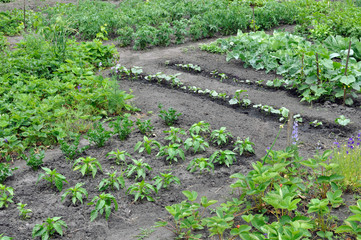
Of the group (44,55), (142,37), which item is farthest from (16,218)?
(142,37)

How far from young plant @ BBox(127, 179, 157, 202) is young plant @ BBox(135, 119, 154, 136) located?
1368mm

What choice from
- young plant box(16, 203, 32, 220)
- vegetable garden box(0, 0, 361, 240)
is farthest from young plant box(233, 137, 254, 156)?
young plant box(16, 203, 32, 220)

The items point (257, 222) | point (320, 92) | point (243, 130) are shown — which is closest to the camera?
point (257, 222)

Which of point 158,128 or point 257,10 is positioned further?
point 257,10

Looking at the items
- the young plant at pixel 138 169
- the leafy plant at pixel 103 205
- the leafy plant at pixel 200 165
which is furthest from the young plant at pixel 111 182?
the leafy plant at pixel 200 165

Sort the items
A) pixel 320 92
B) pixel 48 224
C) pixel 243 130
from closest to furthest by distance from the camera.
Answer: pixel 48 224 → pixel 243 130 → pixel 320 92

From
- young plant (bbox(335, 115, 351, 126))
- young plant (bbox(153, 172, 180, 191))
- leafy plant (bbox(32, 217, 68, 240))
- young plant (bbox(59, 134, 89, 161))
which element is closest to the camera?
leafy plant (bbox(32, 217, 68, 240))

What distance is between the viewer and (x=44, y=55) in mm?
7574

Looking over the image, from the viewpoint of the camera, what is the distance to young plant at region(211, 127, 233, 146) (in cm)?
499

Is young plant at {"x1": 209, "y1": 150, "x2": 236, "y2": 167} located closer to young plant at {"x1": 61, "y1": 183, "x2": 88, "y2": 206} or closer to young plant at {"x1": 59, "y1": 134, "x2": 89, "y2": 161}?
young plant at {"x1": 61, "y1": 183, "x2": 88, "y2": 206}

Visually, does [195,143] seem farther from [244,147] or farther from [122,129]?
[122,129]

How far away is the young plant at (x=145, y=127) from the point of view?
214 inches

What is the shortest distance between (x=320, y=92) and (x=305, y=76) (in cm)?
57

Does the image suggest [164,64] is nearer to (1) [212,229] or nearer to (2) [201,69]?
(2) [201,69]
